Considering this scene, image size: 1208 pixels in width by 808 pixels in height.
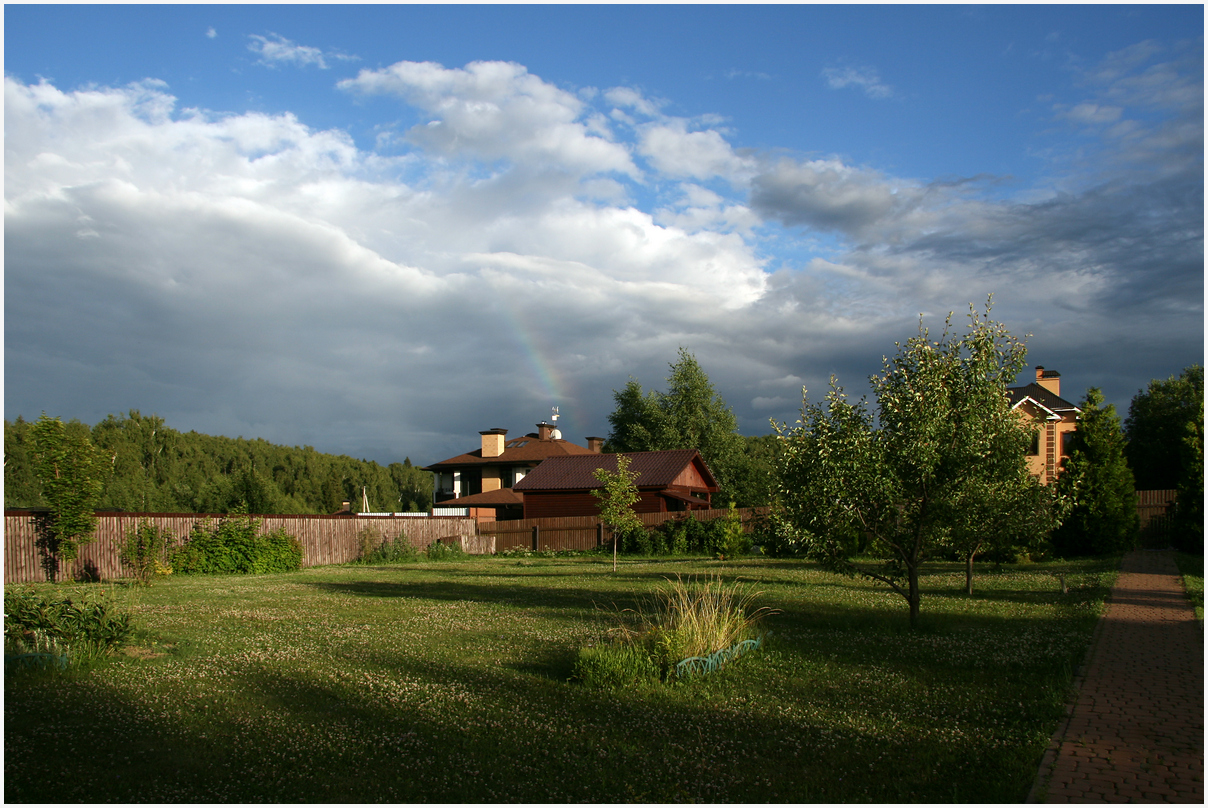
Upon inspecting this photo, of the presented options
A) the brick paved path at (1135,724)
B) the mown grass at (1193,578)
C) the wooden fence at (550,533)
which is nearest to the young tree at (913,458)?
the brick paved path at (1135,724)

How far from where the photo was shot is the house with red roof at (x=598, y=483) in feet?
125

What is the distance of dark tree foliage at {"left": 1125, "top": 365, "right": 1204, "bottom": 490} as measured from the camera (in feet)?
137

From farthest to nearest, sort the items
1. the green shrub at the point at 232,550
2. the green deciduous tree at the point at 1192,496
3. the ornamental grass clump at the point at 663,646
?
the green shrub at the point at 232,550 → the green deciduous tree at the point at 1192,496 → the ornamental grass clump at the point at 663,646

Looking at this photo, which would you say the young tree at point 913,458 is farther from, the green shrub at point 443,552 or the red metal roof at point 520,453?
the red metal roof at point 520,453

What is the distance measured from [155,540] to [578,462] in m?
23.6

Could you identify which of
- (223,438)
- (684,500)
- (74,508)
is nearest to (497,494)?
(684,500)

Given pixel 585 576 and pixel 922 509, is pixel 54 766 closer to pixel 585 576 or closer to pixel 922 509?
pixel 922 509

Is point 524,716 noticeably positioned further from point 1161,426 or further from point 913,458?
point 1161,426

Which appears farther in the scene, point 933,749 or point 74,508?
point 74,508

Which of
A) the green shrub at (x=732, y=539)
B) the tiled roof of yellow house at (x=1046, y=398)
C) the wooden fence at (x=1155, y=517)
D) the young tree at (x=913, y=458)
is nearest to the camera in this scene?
the young tree at (x=913, y=458)

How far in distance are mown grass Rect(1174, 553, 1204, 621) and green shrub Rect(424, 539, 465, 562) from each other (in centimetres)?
2413

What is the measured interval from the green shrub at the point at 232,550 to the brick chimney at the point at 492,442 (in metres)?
34.5

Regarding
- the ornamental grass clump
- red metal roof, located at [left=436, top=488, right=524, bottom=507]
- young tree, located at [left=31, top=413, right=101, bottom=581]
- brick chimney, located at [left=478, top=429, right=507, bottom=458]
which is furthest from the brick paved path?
brick chimney, located at [left=478, top=429, right=507, bottom=458]

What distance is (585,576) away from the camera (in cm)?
2127
